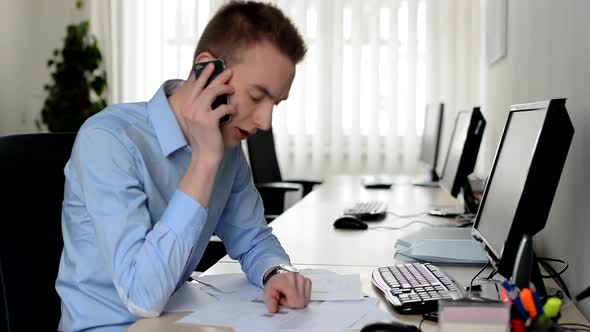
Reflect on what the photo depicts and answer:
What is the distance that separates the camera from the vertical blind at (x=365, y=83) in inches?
183

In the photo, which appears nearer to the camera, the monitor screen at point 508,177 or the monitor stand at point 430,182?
the monitor screen at point 508,177

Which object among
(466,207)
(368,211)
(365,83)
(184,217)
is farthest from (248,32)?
(365,83)

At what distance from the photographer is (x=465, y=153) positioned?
2223mm

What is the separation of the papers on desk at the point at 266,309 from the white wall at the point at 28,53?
391 cm

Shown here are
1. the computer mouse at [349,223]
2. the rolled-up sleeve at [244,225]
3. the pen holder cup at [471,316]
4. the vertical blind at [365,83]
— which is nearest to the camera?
the pen holder cup at [471,316]

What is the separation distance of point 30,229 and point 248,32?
0.56 metres

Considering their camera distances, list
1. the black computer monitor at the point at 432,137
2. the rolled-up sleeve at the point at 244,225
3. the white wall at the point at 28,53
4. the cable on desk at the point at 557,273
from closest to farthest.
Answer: the cable on desk at the point at 557,273 < the rolled-up sleeve at the point at 244,225 < the black computer monitor at the point at 432,137 < the white wall at the point at 28,53

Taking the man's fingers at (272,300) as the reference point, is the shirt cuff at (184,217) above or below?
above

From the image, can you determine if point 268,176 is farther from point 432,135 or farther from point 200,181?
point 200,181

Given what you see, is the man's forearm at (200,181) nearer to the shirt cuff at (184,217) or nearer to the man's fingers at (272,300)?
the shirt cuff at (184,217)

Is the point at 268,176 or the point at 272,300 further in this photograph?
the point at 268,176

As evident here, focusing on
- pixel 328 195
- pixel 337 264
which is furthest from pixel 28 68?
pixel 337 264

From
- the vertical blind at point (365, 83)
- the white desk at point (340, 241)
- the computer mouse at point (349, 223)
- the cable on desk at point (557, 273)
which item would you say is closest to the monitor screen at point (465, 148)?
the white desk at point (340, 241)

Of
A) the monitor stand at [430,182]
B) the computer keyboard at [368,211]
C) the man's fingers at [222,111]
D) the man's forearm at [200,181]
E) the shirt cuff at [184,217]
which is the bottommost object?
the monitor stand at [430,182]
